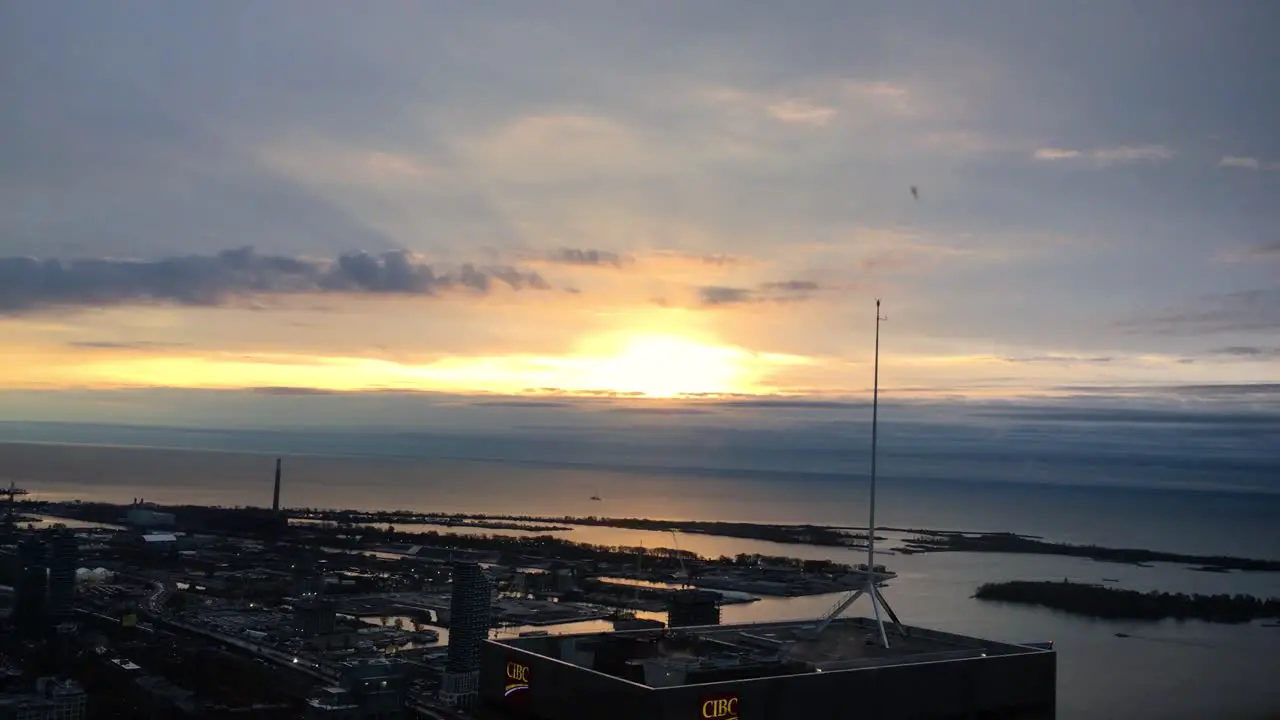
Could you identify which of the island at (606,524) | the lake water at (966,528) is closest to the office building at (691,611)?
the lake water at (966,528)

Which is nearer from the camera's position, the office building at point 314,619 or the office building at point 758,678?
the office building at point 758,678

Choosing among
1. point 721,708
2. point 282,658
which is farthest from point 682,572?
point 721,708

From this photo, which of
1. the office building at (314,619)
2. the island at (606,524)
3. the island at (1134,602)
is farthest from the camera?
the island at (606,524)

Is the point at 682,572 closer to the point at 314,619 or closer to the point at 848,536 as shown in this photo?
the point at 314,619

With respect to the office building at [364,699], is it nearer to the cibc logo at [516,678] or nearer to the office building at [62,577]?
the cibc logo at [516,678]

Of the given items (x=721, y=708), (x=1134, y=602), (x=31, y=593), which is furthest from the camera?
(x=1134, y=602)

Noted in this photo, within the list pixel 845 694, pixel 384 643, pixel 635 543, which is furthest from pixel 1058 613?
pixel 635 543
